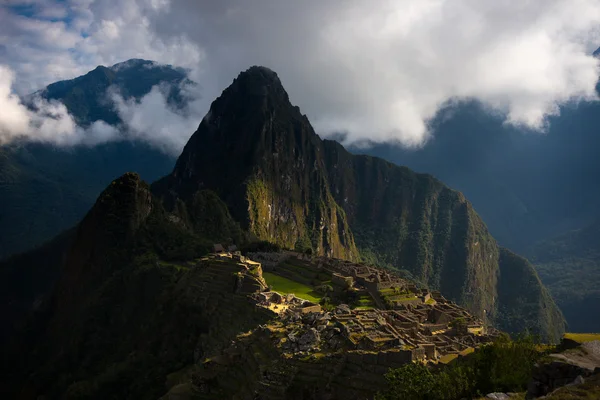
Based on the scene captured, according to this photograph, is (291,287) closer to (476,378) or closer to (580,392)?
(476,378)

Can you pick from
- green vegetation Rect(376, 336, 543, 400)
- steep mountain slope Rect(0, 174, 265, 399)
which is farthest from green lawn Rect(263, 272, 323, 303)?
green vegetation Rect(376, 336, 543, 400)

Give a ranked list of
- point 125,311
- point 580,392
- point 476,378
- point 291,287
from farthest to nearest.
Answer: point 125,311 < point 291,287 < point 476,378 < point 580,392

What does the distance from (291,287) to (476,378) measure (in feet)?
174

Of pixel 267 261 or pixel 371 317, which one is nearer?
pixel 371 317

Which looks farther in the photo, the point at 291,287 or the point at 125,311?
the point at 125,311

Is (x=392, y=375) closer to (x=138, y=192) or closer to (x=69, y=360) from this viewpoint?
(x=69, y=360)

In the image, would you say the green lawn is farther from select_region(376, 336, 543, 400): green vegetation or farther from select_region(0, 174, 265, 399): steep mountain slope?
select_region(376, 336, 543, 400): green vegetation

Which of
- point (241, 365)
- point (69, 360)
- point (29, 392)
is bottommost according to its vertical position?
point (29, 392)

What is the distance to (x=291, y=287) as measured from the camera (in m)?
75.8

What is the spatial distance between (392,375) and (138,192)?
86608mm

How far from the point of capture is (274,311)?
4856cm

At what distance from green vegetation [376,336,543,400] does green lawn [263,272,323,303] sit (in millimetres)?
41409

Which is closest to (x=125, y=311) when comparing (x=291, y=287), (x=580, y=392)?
(x=291, y=287)

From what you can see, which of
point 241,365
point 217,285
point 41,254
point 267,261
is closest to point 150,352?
point 217,285
